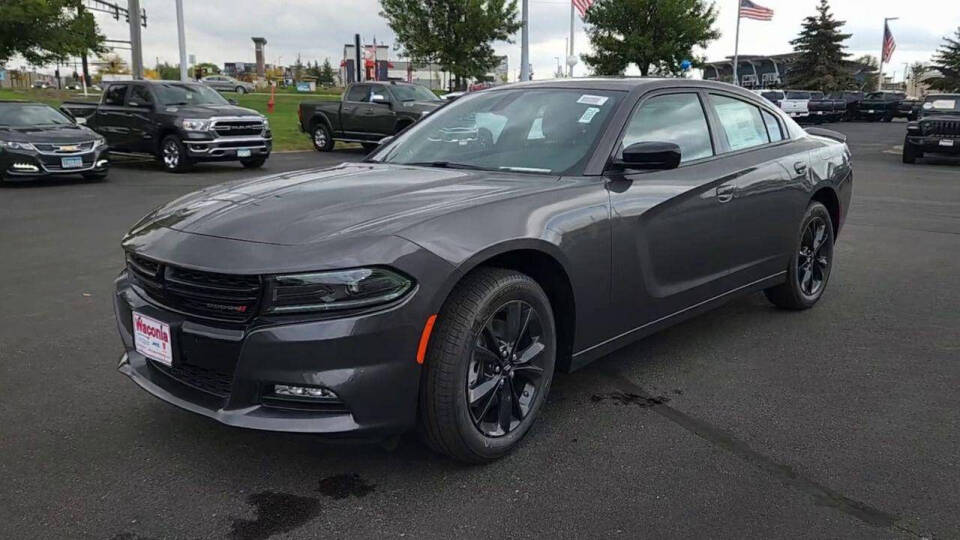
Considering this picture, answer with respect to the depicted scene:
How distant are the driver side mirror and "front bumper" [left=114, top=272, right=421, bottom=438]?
142 cm

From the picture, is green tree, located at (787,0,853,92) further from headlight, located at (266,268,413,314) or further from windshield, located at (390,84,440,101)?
headlight, located at (266,268,413,314)

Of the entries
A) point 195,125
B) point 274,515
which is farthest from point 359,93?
point 274,515

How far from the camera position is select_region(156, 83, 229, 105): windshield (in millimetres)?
15484

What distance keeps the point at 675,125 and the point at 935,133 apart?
54.7ft

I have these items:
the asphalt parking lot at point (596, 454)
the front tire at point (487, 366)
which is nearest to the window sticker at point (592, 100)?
the front tire at point (487, 366)

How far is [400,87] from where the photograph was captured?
744 inches

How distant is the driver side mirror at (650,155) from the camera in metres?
3.61

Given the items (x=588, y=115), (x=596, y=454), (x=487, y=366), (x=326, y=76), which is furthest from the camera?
(x=326, y=76)

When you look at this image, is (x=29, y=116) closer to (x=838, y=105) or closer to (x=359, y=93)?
(x=359, y=93)

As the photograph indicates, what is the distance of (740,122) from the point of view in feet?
16.1

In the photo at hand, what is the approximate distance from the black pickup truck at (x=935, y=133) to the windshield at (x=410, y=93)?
1122cm

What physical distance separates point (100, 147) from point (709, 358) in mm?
11860

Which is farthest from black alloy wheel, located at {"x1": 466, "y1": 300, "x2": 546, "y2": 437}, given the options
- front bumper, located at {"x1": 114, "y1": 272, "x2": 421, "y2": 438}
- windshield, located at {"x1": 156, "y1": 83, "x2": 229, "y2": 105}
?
windshield, located at {"x1": 156, "y1": 83, "x2": 229, "y2": 105}

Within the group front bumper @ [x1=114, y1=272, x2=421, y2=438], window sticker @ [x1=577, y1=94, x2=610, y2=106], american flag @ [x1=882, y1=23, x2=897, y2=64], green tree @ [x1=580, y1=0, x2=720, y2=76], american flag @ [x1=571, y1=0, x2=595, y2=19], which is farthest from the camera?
american flag @ [x1=882, y1=23, x2=897, y2=64]
